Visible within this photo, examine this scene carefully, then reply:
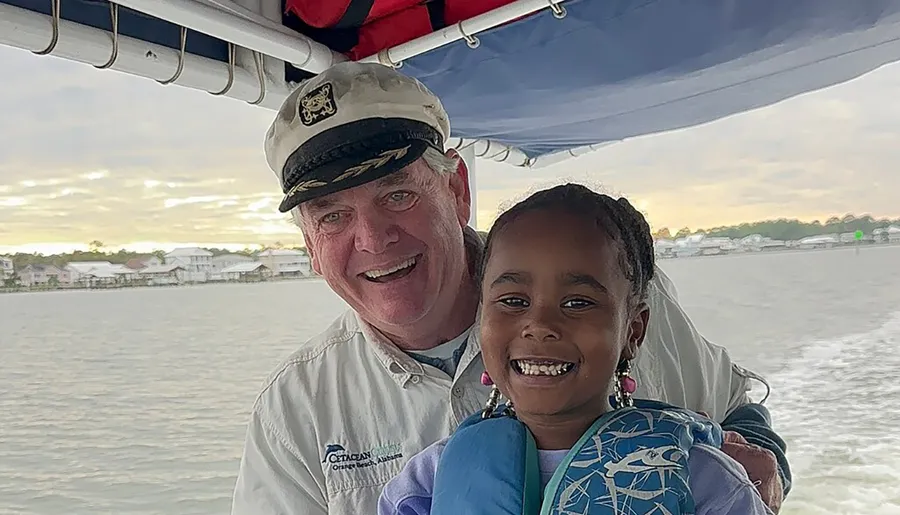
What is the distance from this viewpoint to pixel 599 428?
1.00 m

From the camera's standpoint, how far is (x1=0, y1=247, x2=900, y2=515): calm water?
13.9ft

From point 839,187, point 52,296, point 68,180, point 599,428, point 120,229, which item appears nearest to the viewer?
point 599,428

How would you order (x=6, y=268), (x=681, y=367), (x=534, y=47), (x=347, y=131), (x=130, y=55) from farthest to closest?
(x=6, y=268)
(x=534, y=47)
(x=130, y=55)
(x=681, y=367)
(x=347, y=131)

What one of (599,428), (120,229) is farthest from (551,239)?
(120,229)

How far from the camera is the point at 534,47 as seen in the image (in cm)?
187

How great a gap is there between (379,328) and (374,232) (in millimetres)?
200

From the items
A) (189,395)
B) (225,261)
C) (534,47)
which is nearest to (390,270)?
(534,47)

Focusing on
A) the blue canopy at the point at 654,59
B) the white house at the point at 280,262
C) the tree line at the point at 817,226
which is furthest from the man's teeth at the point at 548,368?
the tree line at the point at 817,226

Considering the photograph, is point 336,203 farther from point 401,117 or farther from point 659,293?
point 659,293

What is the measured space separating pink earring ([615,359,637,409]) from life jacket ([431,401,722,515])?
2cm

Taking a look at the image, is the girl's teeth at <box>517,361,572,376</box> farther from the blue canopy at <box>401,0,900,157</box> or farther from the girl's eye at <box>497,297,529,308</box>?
the blue canopy at <box>401,0,900,157</box>

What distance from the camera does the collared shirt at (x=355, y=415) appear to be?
53.4 inches

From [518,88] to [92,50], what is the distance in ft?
3.63

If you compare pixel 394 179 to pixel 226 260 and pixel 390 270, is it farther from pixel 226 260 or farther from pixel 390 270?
pixel 226 260
